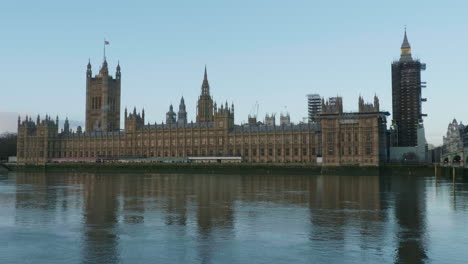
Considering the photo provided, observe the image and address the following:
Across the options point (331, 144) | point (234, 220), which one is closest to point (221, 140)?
point (331, 144)

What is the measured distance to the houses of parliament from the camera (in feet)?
462

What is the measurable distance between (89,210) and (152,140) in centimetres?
13892

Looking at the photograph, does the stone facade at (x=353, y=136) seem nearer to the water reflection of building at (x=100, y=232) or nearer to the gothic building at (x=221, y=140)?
the gothic building at (x=221, y=140)

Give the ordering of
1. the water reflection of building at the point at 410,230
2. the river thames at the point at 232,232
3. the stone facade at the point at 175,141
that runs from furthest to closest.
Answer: the stone facade at the point at 175,141 < the water reflection of building at the point at 410,230 < the river thames at the point at 232,232

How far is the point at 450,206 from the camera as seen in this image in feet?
147

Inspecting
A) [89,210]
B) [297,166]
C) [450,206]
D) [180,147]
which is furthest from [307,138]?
[89,210]

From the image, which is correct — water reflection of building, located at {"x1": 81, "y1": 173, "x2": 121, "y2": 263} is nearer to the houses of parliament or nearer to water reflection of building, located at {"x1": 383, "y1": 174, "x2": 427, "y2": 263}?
water reflection of building, located at {"x1": 383, "y1": 174, "x2": 427, "y2": 263}

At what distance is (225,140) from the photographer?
164 m

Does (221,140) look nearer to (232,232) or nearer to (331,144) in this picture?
(331,144)

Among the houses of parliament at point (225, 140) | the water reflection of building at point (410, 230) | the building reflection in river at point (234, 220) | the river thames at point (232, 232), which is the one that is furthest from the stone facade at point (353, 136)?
the river thames at point (232, 232)

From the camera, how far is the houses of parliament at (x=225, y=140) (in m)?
141

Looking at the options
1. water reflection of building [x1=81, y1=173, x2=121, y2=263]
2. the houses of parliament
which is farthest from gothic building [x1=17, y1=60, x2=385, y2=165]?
water reflection of building [x1=81, y1=173, x2=121, y2=263]

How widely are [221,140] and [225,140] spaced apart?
1.92m

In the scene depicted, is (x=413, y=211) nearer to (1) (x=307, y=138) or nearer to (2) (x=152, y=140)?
(1) (x=307, y=138)
